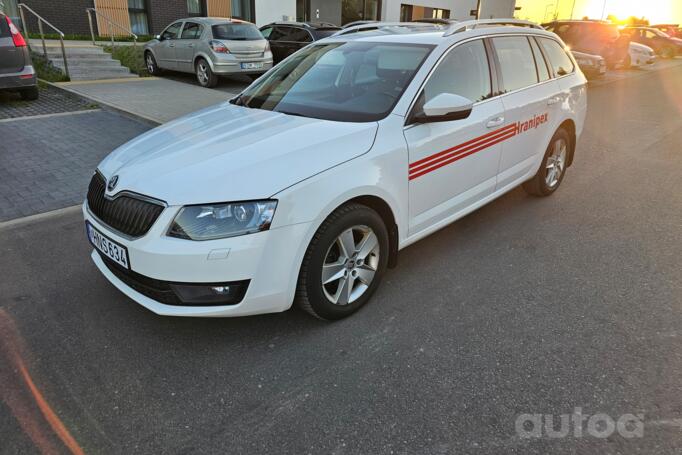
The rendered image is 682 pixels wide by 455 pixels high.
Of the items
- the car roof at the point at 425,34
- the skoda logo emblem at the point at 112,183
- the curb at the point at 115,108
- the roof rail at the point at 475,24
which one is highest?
the roof rail at the point at 475,24

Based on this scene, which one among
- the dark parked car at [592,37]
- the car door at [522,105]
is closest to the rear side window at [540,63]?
the car door at [522,105]

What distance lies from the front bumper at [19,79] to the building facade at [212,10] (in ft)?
23.5

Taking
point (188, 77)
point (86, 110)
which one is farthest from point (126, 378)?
point (188, 77)

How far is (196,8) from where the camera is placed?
704 inches

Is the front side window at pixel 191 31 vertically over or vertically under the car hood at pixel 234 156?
over

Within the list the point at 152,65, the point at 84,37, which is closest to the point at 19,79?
the point at 152,65

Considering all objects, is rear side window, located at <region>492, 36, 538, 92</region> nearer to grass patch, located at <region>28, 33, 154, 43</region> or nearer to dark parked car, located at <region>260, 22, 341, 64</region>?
dark parked car, located at <region>260, 22, 341, 64</region>

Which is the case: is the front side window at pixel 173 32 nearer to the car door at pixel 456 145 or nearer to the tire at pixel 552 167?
the tire at pixel 552 167

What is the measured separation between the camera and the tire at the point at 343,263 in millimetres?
2793

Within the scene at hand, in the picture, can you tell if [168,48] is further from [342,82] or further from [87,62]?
[342,82]

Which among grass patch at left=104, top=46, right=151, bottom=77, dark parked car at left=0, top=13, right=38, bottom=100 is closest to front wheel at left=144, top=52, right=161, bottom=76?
grass patch at left=104, top=46, right=151, bottom=77

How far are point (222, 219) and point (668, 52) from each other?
32362mm

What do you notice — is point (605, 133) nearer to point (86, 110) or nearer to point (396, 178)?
point (396, 178)

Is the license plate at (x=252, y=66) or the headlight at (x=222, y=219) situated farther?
the license plate at (x=252, y=66)
